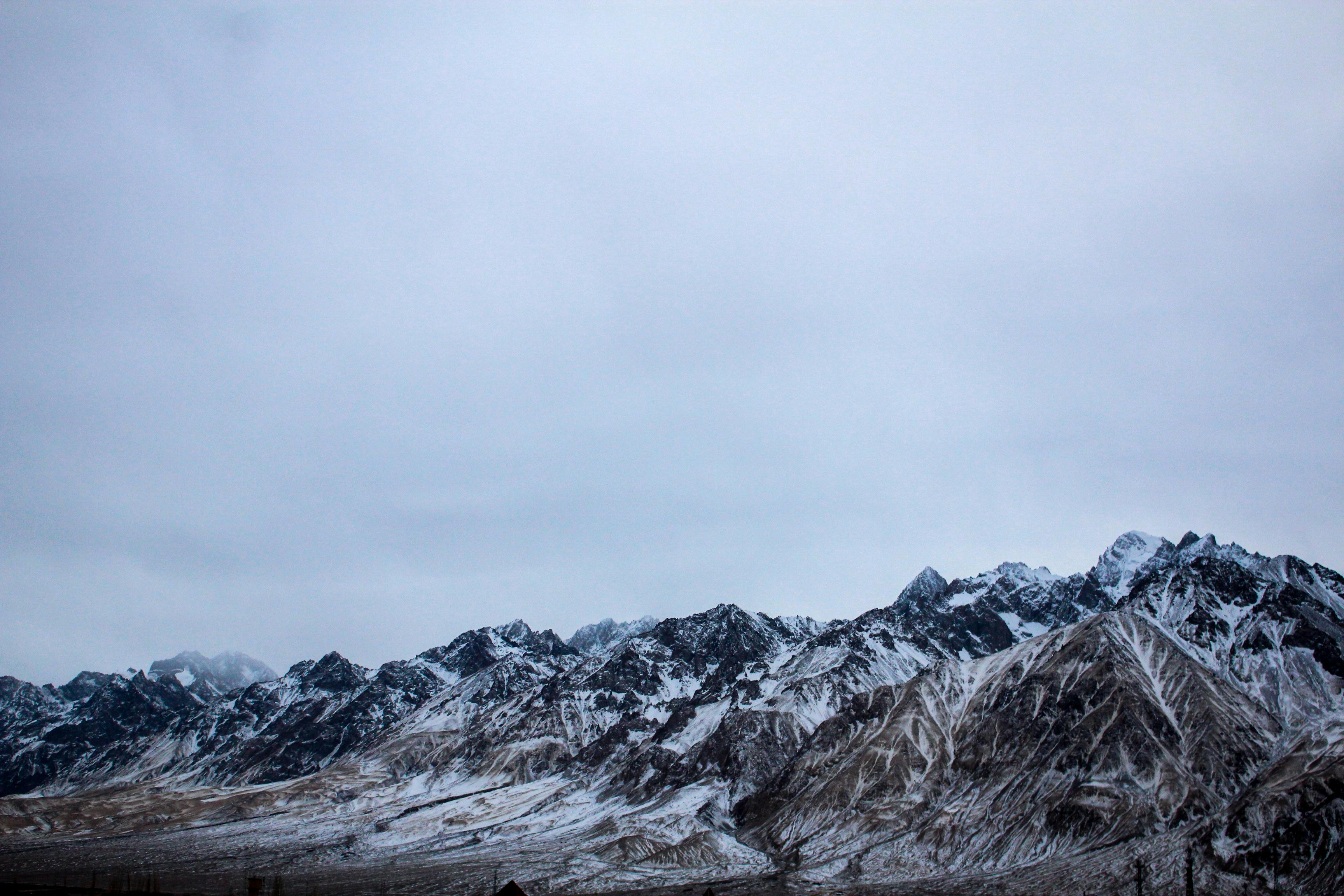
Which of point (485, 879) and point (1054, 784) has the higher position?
point (1054, 784)

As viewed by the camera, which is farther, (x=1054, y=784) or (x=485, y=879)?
(x=1054, y=784)

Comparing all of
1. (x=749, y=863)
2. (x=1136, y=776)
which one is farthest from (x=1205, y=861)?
(x=749, y=863)

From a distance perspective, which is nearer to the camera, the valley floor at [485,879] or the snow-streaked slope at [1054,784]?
the valley floor at [485,879]

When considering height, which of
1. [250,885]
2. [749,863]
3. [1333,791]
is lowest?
[749,863]

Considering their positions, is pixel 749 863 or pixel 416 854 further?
pixel 416 854

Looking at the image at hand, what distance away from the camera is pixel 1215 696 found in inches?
7121

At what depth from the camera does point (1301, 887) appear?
118812 mm

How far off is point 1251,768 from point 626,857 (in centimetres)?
11063

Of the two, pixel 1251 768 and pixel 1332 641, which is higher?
pixel 1332 641

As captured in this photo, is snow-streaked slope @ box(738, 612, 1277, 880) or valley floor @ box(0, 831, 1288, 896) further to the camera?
snow-streaked slope @ box(738, 612, 1277, 880)

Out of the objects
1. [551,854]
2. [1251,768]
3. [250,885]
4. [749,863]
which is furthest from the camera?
[551,854]

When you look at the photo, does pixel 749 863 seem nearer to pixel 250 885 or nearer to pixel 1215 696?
pixel 1215 696

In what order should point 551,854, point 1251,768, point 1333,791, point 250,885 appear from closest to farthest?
point 250,885 → point 1333,791 → point 1251,768 → point 551,854

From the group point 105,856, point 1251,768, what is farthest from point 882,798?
point 105,856
